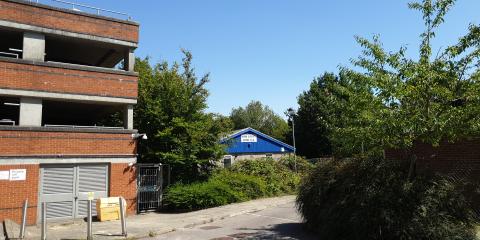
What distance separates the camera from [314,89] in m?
52.2

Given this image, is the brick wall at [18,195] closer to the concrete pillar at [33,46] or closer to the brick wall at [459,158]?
the concrete pillar at [33,46]

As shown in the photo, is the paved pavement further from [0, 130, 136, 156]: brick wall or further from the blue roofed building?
the blue roofed building

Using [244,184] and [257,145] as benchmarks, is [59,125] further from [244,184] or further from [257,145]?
[257,145]

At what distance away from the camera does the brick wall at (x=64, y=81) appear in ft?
57.5

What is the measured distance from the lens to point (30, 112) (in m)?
17.9

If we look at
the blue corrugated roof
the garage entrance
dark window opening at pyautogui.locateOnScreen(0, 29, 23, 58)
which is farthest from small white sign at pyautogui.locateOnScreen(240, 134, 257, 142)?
dark window opening at pyautogui.locateOnScreen(0, 29, 23, 58)

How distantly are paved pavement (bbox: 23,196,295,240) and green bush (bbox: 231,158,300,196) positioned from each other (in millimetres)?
4963

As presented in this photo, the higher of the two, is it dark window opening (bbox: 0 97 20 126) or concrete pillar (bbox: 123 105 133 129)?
dark window opening (bbox: 0 97 20 126)

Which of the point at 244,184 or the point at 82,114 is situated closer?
the point at 244,184

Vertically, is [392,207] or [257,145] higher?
[257,145]

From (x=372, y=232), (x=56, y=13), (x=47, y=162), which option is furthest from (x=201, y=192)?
(x=372, y=232)

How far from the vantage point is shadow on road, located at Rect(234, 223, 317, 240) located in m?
13.5

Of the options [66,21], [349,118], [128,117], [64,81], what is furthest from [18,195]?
[349,118]

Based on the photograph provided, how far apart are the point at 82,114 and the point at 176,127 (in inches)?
316
